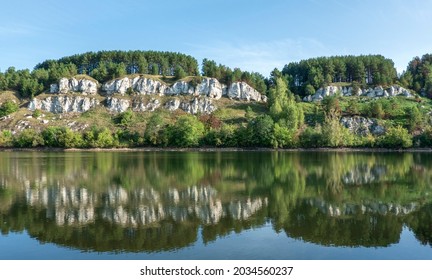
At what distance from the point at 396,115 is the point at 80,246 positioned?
15424 centimetres

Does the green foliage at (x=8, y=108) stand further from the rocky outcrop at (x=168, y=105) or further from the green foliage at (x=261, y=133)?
the green foliage at (x=261, y=133)

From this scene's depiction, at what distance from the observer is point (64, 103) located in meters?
174

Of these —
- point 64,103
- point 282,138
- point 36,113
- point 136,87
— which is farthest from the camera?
point 136,87

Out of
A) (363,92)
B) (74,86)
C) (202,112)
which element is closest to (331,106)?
(363,92)

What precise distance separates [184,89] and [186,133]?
62.4 metres

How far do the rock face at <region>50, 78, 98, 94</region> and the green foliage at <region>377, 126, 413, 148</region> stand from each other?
13772 centimetres

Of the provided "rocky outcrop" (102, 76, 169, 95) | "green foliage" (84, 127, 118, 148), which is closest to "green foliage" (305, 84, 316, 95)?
"rocky outcrop" (102, 76, 169, 95)

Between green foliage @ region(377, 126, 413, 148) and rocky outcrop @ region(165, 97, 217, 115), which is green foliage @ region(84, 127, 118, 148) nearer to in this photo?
rocky outcrop @ region(165, 97, 217, 115)

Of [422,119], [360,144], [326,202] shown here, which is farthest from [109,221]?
[422,119]

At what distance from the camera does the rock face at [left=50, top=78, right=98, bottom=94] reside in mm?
183875

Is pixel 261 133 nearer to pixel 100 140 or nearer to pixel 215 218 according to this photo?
pixel 100 140

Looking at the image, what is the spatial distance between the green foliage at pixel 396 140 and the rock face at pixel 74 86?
138 metres
